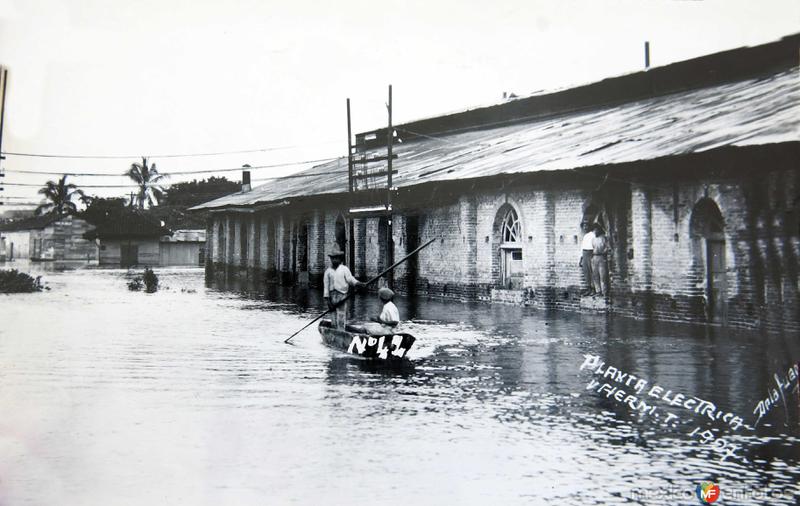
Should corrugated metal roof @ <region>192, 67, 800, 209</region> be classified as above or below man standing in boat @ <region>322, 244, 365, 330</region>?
above

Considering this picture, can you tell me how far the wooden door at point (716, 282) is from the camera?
7.96 m

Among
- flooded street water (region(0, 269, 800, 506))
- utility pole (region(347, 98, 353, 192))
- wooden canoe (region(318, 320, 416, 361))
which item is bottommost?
flooded street water (region(0, 269, 800, 506))

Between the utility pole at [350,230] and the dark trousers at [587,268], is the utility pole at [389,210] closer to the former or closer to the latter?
the utility pole at [350,230]

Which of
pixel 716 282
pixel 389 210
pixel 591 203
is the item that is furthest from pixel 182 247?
pixel 716 282

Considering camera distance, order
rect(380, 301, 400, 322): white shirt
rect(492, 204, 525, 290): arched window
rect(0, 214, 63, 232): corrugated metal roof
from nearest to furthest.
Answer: rect(0, 214, 63, 232): corrugated metal roof, rect(380, 301, 400, 322): white shirt, rect(492, 204, 525, 290): arched window

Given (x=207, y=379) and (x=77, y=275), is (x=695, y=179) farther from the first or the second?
(x=77, y=275)

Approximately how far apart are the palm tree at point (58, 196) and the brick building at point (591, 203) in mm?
2209

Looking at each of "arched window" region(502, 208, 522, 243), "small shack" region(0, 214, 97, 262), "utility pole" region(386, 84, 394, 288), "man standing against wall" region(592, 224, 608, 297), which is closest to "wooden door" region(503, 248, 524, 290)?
"arched window" region(502, 208, 522, 243)

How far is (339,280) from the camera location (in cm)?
857

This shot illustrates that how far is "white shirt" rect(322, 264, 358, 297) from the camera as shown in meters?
8.53

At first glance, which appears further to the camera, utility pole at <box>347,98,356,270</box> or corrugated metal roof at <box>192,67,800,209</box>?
utility pole at <box>347,98,356,270</box>

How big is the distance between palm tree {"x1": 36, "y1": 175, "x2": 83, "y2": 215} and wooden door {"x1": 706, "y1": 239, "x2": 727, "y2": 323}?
7497mm

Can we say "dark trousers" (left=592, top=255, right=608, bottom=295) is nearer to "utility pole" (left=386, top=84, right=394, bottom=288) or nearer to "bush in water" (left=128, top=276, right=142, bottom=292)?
"utility pole" (left=386, top=84, right=394, bottom=288)

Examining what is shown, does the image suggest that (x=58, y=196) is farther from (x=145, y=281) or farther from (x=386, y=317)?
(x=386, y=317)
